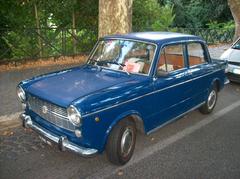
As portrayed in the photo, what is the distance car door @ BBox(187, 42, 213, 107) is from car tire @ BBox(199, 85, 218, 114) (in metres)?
0.29

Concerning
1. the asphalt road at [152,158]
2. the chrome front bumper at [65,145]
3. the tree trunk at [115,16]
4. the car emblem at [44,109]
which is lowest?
the asphalt road at [152,158]

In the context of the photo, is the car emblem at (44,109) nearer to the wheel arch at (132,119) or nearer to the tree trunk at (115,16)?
the wheel arch at (132,119)

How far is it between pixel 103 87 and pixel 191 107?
2.35 meters

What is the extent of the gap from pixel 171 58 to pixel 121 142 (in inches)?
72.8

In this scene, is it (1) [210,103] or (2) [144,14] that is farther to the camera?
(2) [144,14]

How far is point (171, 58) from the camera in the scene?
5547mm

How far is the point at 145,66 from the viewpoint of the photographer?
5.10 meters

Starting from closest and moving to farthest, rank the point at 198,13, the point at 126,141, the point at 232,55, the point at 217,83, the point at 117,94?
the point at 117,94, the point at 126,141, the point at 217,83, the point at 232,55, the point at 198,13

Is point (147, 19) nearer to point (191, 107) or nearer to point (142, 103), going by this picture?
point (191, 107)

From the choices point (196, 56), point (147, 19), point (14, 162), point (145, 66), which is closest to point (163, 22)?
point (147, 19)

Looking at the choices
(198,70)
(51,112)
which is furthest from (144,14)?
(51,112)

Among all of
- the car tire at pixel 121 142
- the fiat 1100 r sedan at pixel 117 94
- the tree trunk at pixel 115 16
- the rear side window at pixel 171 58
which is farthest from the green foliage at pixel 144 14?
the car tire at pixel 121 142

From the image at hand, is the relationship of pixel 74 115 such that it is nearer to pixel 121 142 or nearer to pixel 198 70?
pixel 121 142

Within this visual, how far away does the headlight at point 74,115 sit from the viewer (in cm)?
392
